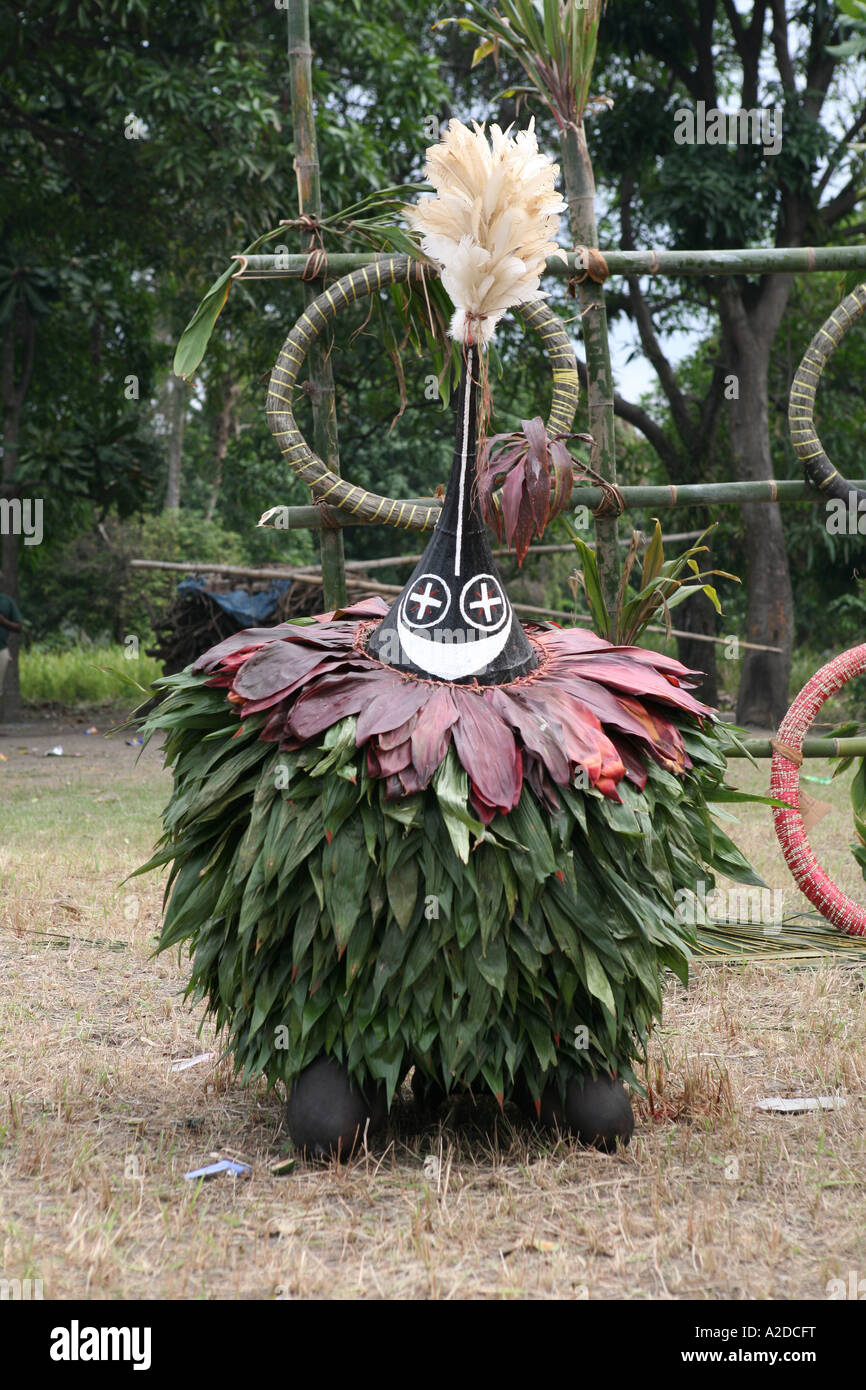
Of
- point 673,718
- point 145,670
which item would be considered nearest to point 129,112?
point 145,670

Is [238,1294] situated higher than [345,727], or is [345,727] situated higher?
[345,727]

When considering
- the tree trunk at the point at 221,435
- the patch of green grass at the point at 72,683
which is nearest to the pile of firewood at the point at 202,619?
the patch of green grass at the point at 72,683

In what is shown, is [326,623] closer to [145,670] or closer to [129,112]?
[129,112]

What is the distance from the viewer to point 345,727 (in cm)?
220

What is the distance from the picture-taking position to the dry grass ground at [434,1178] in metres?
1.87

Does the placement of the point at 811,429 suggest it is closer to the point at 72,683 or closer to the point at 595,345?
the point at 595,345

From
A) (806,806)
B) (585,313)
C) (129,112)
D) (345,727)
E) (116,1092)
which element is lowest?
(116,1092)

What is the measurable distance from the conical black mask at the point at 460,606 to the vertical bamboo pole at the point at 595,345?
131cm

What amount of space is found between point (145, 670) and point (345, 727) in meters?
11.1

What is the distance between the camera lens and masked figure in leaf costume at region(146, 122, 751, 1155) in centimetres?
215

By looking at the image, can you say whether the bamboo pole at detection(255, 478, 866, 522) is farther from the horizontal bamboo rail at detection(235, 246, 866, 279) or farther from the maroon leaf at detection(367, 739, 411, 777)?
the maroon leaf at detection(367, 739, 411, 777)

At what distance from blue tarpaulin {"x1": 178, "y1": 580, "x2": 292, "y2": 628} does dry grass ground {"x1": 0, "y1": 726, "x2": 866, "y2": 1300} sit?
6.37 meters

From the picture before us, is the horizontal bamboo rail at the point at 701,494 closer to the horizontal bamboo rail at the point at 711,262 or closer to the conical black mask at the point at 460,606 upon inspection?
the horizontal bamboo rail at the point at 711,262

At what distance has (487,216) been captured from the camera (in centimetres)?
223
